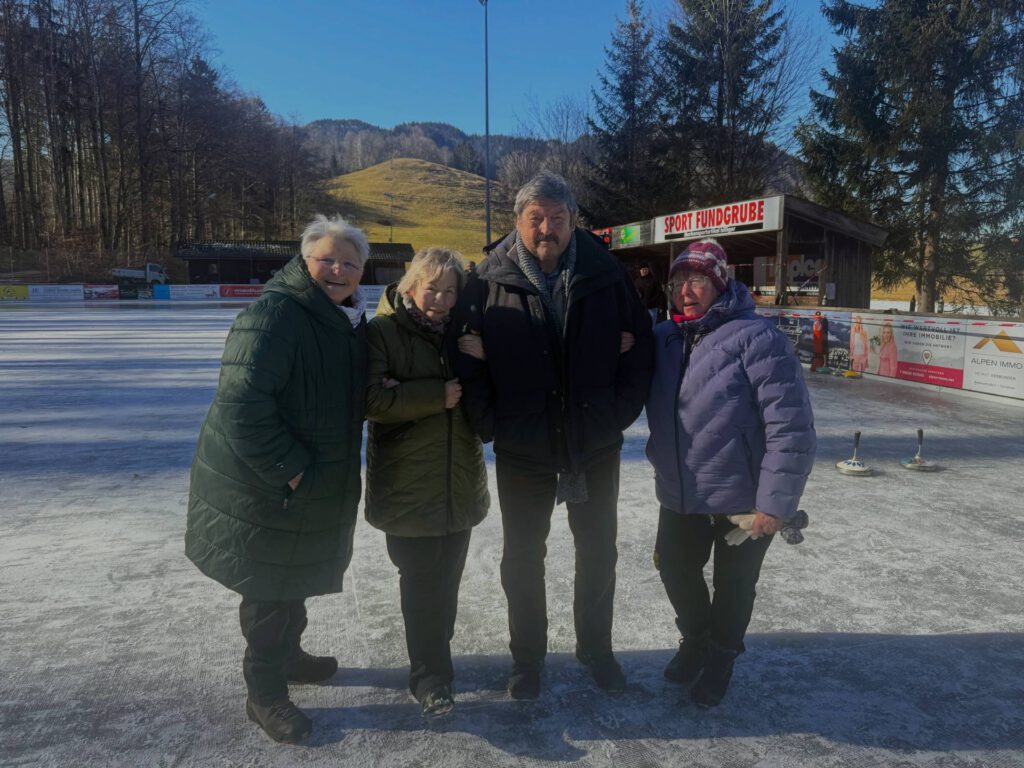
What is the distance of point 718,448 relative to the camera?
92.6 inches

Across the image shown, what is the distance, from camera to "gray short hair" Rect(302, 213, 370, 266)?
88.5 inches

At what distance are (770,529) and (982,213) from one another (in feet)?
78.9

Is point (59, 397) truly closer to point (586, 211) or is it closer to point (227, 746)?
point (227, 746)

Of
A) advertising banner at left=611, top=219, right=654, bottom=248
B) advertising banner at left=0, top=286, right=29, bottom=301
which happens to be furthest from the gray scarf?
advertising banner at left=0, top=286, right=29, bottom=301

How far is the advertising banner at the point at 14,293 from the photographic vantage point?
108 feet

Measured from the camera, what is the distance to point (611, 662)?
2.54 meters

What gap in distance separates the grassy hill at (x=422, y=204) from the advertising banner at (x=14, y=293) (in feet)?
95.4

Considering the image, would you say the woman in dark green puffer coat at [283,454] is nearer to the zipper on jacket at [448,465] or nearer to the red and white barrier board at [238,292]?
the zipper on jacket at [448,465]

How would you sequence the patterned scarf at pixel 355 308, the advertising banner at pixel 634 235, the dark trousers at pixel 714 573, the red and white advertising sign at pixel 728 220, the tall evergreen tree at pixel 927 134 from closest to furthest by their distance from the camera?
the patterned scarf at pixel 355 308 < the dark trousers at pixel 714 573 < the red and white advertising sign at pixel 728 220 < the advertising banner at pixel 634 235 < the tall evergreen tree at pixel 927 134

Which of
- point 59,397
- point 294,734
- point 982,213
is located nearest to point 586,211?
point 982,213

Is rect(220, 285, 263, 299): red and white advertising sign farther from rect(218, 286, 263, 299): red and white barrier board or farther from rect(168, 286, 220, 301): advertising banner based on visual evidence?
rect(168, 286, 220, 301): advertising banner

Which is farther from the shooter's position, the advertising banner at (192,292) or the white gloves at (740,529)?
the advertising banner at (192,292)

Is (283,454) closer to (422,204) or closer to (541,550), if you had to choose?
(541,550)

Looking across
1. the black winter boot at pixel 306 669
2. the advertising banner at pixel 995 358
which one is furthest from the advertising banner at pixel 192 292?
the black winter boot at pixel 306 669
